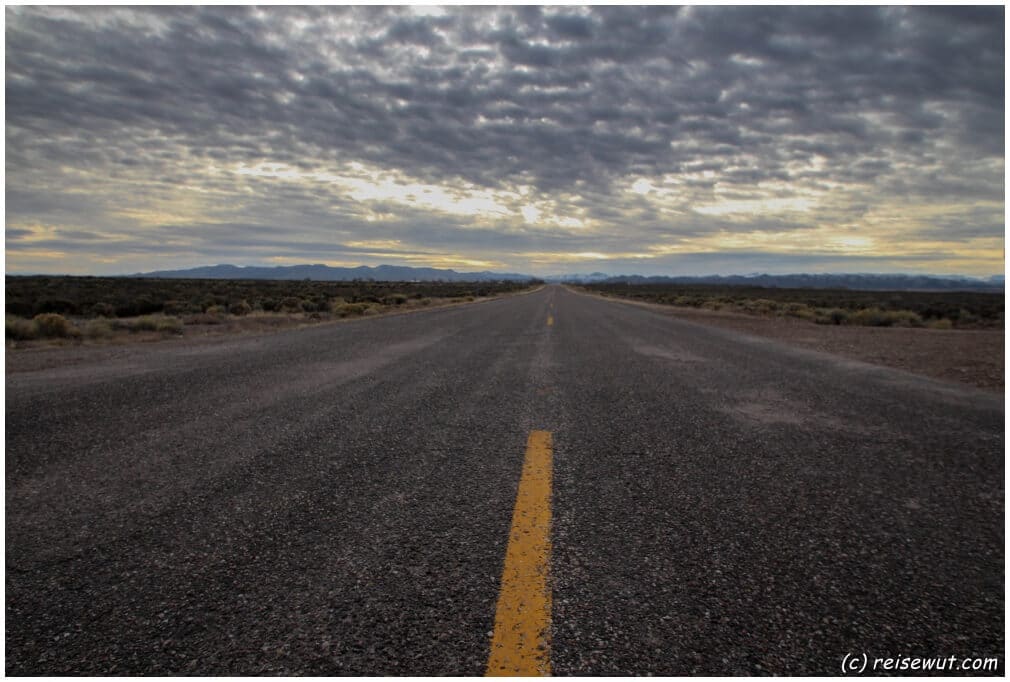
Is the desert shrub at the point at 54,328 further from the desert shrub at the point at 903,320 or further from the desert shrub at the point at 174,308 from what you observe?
the desert shrub at the point at 903,320

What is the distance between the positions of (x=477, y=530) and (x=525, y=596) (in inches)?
24.9

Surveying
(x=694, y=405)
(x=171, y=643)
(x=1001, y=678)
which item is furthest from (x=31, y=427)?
(x=1001, y=678)

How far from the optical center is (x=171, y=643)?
187cm

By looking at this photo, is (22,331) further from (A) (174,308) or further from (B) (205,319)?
(A) (174,308)

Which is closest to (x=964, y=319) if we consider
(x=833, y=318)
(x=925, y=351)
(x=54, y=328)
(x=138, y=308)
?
(x=833, y=318)

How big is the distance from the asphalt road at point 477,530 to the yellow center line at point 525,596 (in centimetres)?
5

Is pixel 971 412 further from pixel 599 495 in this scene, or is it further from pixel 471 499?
pixel 471 499

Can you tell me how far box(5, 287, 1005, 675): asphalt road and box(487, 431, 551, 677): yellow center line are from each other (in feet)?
0.17

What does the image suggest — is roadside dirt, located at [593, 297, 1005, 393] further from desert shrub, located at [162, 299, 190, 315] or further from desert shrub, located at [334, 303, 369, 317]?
desert shrub, located at [162, 299, 190, 315]

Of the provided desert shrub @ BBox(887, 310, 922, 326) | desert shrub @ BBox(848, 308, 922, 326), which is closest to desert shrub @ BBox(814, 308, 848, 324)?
desert shrub @ BBox(848, 308, 922, 326)

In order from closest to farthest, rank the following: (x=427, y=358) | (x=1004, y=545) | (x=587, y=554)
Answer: (x=587, y=554) < (x=1004, y=545) < (x=427, y=358)

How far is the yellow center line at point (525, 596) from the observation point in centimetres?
176

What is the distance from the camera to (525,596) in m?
2.10

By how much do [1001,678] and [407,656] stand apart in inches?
78.4
